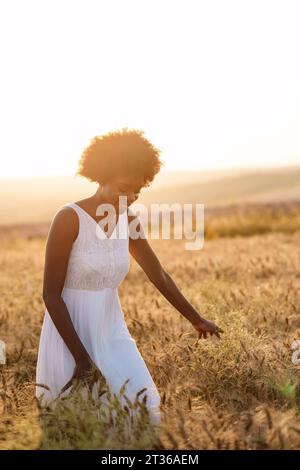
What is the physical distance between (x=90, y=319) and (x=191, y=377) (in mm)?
871

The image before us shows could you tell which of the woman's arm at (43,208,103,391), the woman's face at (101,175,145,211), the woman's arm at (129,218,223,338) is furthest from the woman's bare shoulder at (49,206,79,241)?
the woman's arm at (129,218,223,338)

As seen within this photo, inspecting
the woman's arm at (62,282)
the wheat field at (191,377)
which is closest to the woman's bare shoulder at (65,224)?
the woman's arm at (62,282)

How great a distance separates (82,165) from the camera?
4.86 metres

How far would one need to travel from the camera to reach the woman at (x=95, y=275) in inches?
181

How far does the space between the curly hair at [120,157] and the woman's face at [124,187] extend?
0.03 meters

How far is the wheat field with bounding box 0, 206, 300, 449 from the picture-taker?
3.89m

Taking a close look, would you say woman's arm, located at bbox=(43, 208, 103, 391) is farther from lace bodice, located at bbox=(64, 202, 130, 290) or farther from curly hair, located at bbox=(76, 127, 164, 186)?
curly hair, located at bbox=(76, 127, 164, 186)

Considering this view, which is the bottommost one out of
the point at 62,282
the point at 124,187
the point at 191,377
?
the point at 191,377

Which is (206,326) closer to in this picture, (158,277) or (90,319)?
(158,277)

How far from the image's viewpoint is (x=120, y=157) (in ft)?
15.2

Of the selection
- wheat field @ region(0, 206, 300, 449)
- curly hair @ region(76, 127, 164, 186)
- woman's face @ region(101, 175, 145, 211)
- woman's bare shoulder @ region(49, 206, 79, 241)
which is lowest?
wheat field @ region(0, 206, 300, 449)

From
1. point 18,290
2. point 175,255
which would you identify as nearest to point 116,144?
point 18,290

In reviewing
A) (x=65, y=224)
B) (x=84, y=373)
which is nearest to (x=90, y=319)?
(x=84, y=373)

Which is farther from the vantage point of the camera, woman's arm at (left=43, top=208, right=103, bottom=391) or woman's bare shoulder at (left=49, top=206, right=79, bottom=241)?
woman's bare shoulder at (left=49, top=206, right=79, bottom=241)
